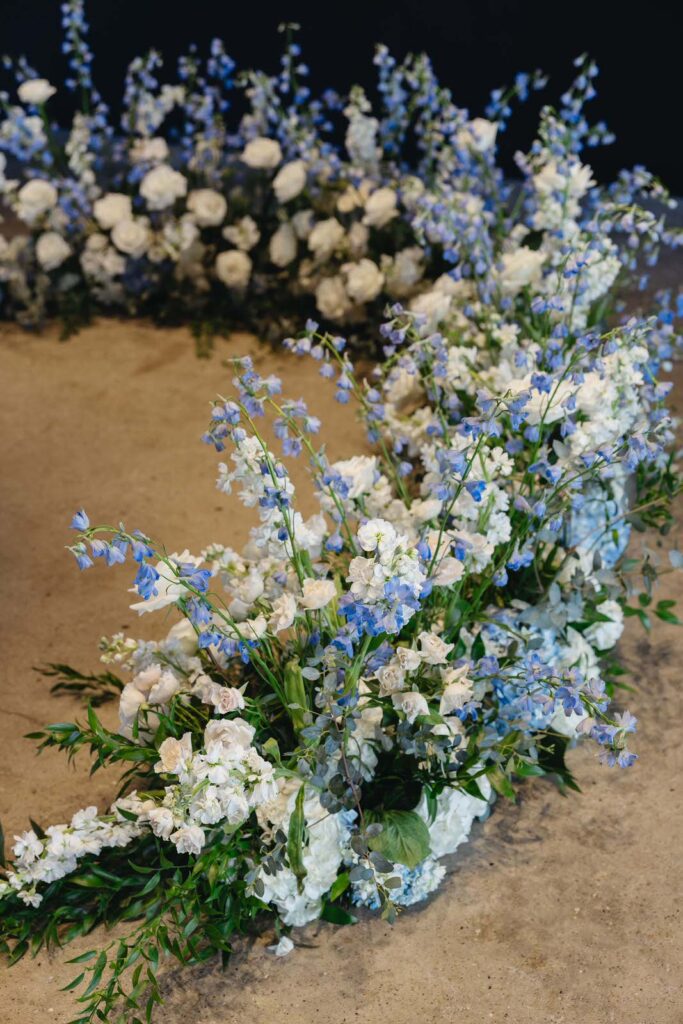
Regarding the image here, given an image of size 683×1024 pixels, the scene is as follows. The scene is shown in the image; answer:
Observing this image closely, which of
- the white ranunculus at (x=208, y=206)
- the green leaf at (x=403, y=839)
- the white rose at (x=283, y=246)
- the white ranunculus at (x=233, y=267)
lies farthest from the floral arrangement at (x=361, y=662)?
the white ranunculus at (x=208, y=206)

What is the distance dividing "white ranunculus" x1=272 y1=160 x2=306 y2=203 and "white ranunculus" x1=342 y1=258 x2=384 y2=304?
0.35m

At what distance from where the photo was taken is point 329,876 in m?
2.10

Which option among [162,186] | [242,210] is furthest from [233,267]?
[162,186]

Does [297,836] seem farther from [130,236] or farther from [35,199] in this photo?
[35,199]

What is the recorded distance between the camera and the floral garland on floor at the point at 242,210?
12.1 feet

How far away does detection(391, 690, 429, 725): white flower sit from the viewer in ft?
6.46

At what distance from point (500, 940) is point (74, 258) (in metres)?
2.86

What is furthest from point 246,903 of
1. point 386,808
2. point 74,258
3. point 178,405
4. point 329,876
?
point 74,258

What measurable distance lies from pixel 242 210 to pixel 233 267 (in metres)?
0.22

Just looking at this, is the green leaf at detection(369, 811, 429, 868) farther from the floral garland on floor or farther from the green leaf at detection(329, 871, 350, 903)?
the floral garland on floor

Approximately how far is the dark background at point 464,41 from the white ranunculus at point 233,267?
1.47 metres

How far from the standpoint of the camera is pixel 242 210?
4043 millimetres

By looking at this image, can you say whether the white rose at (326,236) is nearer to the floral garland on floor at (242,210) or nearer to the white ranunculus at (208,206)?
the floral garland on floor at (242,210)

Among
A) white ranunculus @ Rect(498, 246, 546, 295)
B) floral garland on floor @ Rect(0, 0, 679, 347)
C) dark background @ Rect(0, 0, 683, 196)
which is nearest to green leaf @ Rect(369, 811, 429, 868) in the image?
white ranunculus @ Rect(498, 246, 546, 295)
